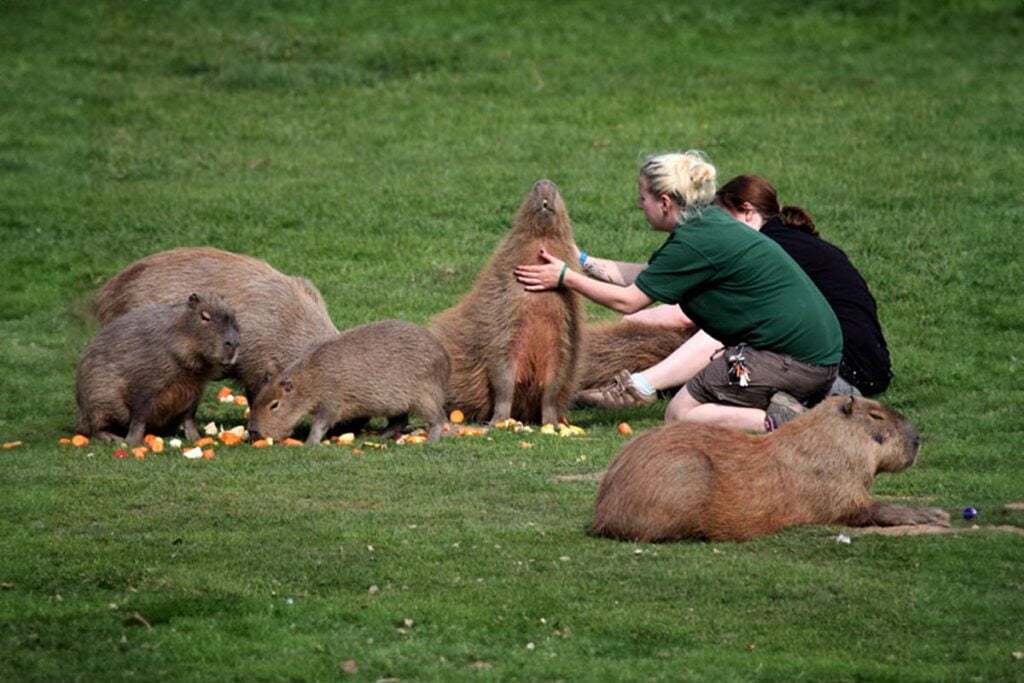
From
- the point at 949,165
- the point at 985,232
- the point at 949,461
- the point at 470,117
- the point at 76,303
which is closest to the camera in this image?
the point at 949,461

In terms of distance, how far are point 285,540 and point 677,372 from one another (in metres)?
4.30

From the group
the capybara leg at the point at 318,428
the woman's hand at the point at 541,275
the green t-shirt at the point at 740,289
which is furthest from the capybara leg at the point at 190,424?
the green t-shirt at the point at 740,289

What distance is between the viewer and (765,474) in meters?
7.82

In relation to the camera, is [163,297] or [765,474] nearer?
[765,474]

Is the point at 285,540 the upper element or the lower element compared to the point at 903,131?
lower

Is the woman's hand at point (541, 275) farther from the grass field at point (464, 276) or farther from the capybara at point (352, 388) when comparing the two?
the grass field at point (464, 276)

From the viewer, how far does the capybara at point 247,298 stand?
1152 cm

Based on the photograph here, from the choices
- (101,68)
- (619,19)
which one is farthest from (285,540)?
(619,19)

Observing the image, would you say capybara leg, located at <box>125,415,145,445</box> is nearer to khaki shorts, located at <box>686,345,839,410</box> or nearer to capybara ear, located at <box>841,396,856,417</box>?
khaki shorts, located at <box>686,345,839,410</box>

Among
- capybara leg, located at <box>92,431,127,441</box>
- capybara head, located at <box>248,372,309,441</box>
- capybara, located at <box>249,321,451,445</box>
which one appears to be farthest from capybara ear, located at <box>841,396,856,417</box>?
capybara leg, located at <box>92,431,127,441</box>

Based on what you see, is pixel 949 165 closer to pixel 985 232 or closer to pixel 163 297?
pixel 985 232

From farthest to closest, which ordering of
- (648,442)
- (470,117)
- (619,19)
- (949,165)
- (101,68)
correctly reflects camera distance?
(619,19)
(101,68)
(470,117)
(949,165)
(648,442)

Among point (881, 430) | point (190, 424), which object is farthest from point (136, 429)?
point (881, 430)

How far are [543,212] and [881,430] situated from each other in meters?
3.77
